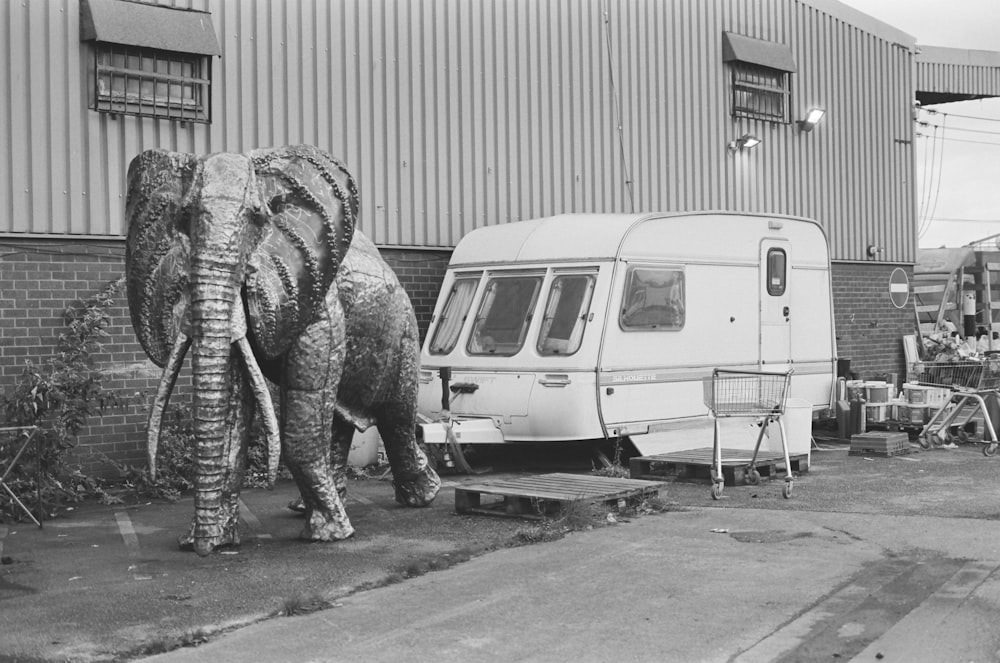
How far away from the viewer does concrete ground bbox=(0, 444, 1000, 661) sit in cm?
592

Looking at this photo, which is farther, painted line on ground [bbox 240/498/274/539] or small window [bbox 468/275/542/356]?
small window [bbox 468/275/542/356]

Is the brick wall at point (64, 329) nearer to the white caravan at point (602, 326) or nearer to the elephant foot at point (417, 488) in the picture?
the white caravan at point (602, 326)

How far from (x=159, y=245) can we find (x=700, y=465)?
6016 mm

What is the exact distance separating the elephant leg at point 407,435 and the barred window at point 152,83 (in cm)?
416

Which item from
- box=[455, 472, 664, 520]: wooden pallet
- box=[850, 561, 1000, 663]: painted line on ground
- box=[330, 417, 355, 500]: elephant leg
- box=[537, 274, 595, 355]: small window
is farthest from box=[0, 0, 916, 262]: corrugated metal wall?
box=[850, 561, 1000, 663]: painted line on ground

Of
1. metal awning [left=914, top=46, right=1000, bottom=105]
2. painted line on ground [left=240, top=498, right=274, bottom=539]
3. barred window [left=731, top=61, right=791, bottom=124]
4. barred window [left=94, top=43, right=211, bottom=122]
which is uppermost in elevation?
metal awning [left=914, top=46, right=1000, bottom=105]

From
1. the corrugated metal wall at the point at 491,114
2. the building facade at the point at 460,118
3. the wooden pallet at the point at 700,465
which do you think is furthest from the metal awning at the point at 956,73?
the wooden pallet at the point at 700,465

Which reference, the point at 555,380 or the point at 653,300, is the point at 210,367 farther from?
the point at 653,300

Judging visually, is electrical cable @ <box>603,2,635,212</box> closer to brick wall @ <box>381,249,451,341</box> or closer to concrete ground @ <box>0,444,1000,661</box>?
brick wall @ <box>381,249,451,341</box>

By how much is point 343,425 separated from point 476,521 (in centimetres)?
132

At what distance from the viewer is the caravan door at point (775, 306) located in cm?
1441

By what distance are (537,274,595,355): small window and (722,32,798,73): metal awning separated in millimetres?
6598

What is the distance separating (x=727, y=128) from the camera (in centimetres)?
1798

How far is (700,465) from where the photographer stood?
11.9 m
